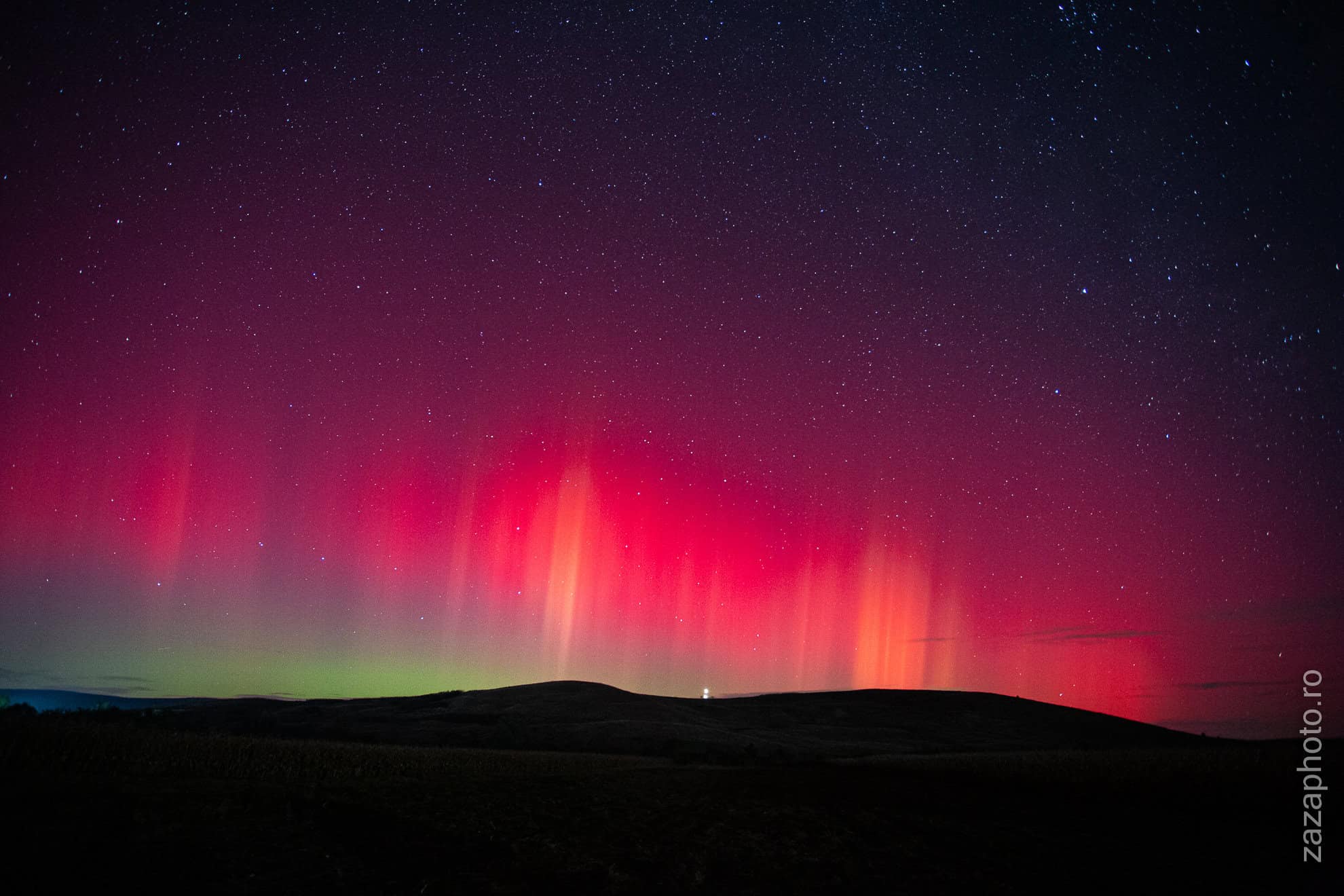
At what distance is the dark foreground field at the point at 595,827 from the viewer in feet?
35.5

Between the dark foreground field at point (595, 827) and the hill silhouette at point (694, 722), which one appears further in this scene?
the hill silhouette at point (694, 722)

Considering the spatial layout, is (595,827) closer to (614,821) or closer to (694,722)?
(614,821)

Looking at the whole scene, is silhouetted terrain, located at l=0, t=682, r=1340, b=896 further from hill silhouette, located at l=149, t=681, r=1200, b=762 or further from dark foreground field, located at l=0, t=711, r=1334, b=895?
hill silhouette, located at l=149, t=681, r=1200, b=762

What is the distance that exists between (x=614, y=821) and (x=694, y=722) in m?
56.3

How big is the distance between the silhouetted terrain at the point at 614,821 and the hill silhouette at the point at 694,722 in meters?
20.2

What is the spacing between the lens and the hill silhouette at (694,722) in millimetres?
54125

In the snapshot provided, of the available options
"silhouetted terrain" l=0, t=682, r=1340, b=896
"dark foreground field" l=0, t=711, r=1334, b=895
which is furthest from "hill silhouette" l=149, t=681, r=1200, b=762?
"dark foreground field" l=0, t=711, r=1334, b=895

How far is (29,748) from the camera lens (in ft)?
66.0

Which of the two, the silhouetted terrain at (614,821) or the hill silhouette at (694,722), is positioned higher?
the silhouetted terrain at (614,821)

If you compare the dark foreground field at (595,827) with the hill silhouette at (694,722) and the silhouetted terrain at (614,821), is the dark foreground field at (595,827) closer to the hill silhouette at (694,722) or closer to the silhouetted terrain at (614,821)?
the silhouetted terrain at (614,821)

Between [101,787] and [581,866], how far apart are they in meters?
11.7

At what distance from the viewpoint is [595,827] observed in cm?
1493

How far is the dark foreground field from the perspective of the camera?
35.5ft

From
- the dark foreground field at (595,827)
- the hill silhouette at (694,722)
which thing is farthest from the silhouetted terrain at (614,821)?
the hill silhouette at (694,722)
